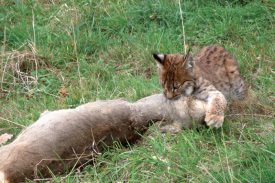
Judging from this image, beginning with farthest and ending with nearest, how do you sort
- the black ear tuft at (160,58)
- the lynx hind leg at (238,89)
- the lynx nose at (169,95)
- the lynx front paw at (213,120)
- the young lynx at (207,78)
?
the lynx hind leg at (238,89) → the black ear tuft at (160,58) → the lynx nose at (169,95) → the young lynx at (207,78) → the lynx front paw at (213,120)

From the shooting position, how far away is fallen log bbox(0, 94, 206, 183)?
4.39 m

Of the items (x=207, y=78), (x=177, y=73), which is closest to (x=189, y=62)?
(x=177, y=73)

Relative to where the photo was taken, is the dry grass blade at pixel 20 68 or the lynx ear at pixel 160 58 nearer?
the lynx ear at pixel 160 58

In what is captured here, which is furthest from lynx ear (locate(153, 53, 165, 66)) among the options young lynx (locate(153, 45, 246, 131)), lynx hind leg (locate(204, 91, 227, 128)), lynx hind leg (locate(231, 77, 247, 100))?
lynx hind leg (locate(231, 77, 247, 100))

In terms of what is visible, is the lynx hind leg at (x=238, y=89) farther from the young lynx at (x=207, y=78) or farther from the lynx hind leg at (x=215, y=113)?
the lynx hind leg at (x=215, y=113)

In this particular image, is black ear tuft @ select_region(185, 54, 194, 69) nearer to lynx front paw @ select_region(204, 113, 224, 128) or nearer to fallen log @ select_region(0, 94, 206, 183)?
fallen log @ select_region(0, 94, 206, 183)

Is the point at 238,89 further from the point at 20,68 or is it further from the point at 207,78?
the point at 20,68

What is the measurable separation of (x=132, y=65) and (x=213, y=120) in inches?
99.0

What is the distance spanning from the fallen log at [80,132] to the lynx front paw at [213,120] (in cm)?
9

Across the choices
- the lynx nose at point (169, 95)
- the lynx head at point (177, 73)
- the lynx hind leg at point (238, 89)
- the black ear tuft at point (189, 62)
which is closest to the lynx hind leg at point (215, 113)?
the lynx nose at point (169, 95)

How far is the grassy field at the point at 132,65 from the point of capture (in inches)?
182

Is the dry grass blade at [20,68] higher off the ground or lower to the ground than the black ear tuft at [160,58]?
lower

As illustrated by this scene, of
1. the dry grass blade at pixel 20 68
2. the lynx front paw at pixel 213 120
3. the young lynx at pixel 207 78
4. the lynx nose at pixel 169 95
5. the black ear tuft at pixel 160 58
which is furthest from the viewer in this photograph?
the dry grass blade at pixel 20 68

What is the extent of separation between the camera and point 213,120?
192 inches
